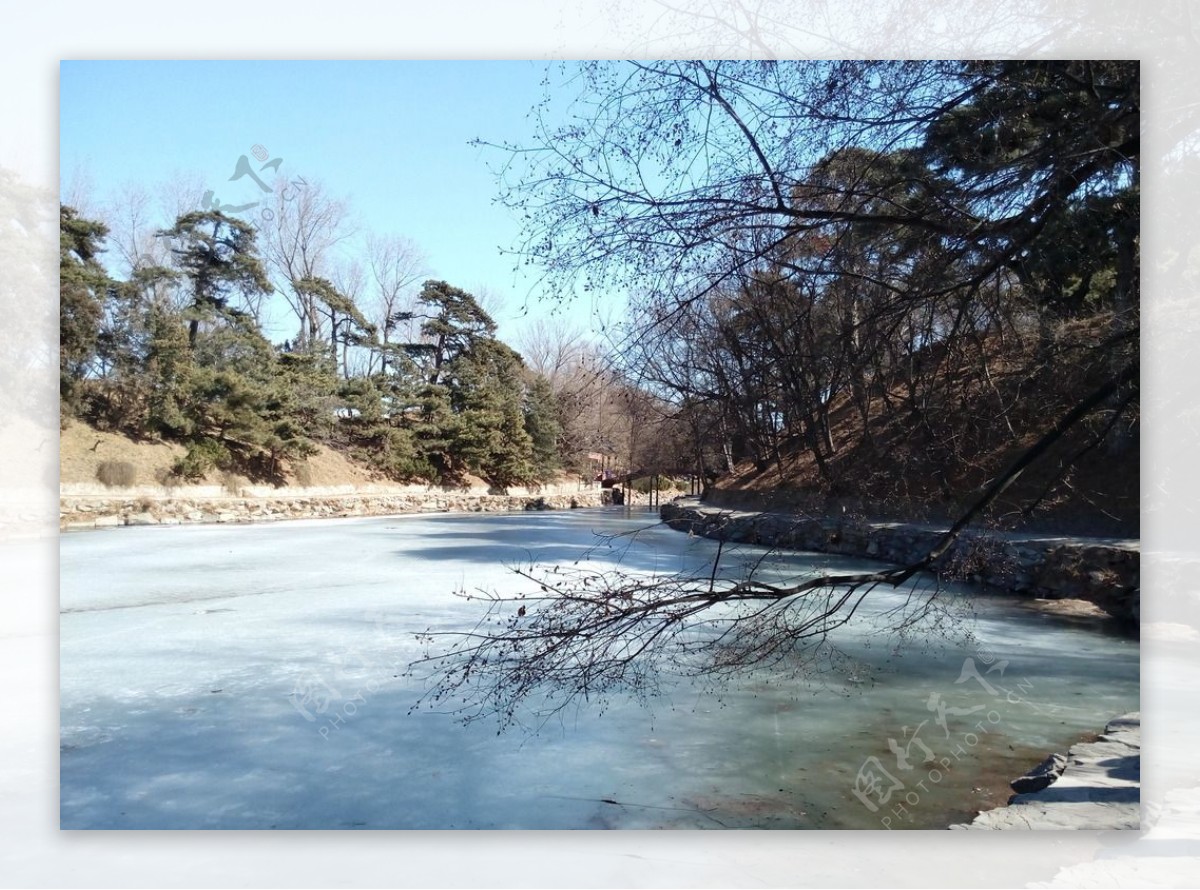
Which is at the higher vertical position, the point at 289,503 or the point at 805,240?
the point at 805,240

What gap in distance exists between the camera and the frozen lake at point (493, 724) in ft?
7.07

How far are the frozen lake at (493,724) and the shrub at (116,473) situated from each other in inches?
6.8

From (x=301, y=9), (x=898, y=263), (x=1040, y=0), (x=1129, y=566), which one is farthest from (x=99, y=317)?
(x=1129, y=566)

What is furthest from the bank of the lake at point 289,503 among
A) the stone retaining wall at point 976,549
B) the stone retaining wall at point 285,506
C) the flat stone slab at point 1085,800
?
the flat stone slab at point 1085,800

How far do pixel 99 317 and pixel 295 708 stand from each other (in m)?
1.45

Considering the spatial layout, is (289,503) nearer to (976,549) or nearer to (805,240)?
(805,240)

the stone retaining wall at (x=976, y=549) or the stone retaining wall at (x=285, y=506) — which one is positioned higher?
the stone retaining wall at (x=285, y=506)

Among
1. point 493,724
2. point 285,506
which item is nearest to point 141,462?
point 285,506

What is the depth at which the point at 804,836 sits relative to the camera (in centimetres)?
212

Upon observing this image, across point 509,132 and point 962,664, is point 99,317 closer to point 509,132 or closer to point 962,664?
point 509,132

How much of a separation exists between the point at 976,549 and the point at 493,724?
4.61ft

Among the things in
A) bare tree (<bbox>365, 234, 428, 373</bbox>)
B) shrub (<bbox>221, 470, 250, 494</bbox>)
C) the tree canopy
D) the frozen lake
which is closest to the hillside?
shrub (<bbox>221, 470, 250, 494</bbox>)

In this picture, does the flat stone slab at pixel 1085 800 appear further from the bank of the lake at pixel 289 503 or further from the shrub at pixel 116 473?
the shrub at pixel 116 473

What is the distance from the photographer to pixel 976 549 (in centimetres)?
248
